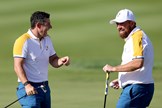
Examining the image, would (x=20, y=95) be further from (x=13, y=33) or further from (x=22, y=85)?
(x=13, y=33)

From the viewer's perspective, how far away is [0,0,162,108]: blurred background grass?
15.2 metres

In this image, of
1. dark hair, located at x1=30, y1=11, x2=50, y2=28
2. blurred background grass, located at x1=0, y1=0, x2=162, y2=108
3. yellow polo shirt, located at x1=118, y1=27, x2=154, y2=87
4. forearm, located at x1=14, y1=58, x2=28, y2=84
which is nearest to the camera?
yellow polo shirt, located at x1=118, y1=27, x2=154, y2=87

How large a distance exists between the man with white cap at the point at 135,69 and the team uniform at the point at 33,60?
726 mm

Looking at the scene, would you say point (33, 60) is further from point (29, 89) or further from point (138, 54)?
point (138, 54)

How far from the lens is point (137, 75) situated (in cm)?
754

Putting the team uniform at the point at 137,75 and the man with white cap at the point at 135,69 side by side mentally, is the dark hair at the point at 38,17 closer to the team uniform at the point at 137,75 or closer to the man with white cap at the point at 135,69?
the man with white cap at the point at 135,69

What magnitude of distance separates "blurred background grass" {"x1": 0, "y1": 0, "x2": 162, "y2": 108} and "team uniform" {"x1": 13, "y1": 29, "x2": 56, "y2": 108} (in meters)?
5.63

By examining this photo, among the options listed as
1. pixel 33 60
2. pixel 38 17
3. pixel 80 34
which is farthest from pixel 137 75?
pixel 80 34

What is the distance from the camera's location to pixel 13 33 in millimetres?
19703

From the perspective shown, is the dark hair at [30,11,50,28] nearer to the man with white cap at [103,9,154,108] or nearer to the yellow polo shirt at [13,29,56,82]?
the yellow polo shirt at [13,29,56,82]

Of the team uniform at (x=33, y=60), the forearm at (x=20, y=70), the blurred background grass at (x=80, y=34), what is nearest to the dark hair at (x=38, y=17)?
the team uniform at (x=33, y=60)

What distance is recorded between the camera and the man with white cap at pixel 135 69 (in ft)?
24.4

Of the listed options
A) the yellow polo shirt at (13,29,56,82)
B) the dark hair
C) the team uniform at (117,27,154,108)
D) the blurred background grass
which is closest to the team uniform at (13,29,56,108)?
the yellow polo shirt at (13,29,56,82)

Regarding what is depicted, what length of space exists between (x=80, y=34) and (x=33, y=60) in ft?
38.5
